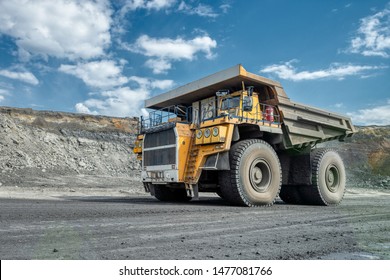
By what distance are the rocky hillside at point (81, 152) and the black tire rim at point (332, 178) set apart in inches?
480

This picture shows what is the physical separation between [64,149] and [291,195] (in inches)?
907

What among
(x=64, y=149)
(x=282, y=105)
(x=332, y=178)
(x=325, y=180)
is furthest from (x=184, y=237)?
(x=64, y=149)

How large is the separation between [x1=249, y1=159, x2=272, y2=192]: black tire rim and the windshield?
5.26ft

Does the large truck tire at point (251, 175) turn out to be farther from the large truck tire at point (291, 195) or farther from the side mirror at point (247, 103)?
the large truck tire at point (291, 195)

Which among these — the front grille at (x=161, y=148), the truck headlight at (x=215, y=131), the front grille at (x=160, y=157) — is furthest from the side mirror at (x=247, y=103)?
the front grille at (x=160, y=157)

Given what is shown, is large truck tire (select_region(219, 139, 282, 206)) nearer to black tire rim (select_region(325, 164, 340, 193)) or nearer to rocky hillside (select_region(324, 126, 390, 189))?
black tire rim (select_region(325, 164, 340, 193))

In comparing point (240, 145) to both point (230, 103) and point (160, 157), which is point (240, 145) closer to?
point (230, 103)

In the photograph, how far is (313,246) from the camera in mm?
4031

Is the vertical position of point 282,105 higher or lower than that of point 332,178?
higher

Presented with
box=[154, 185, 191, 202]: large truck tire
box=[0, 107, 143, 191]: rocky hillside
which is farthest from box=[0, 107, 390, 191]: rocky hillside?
box=[154, 185, 191, 202]: large truck tire

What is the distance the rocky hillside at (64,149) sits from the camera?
23.2m

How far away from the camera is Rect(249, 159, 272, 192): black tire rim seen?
363 inches

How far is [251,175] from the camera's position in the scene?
→ 917 cm
